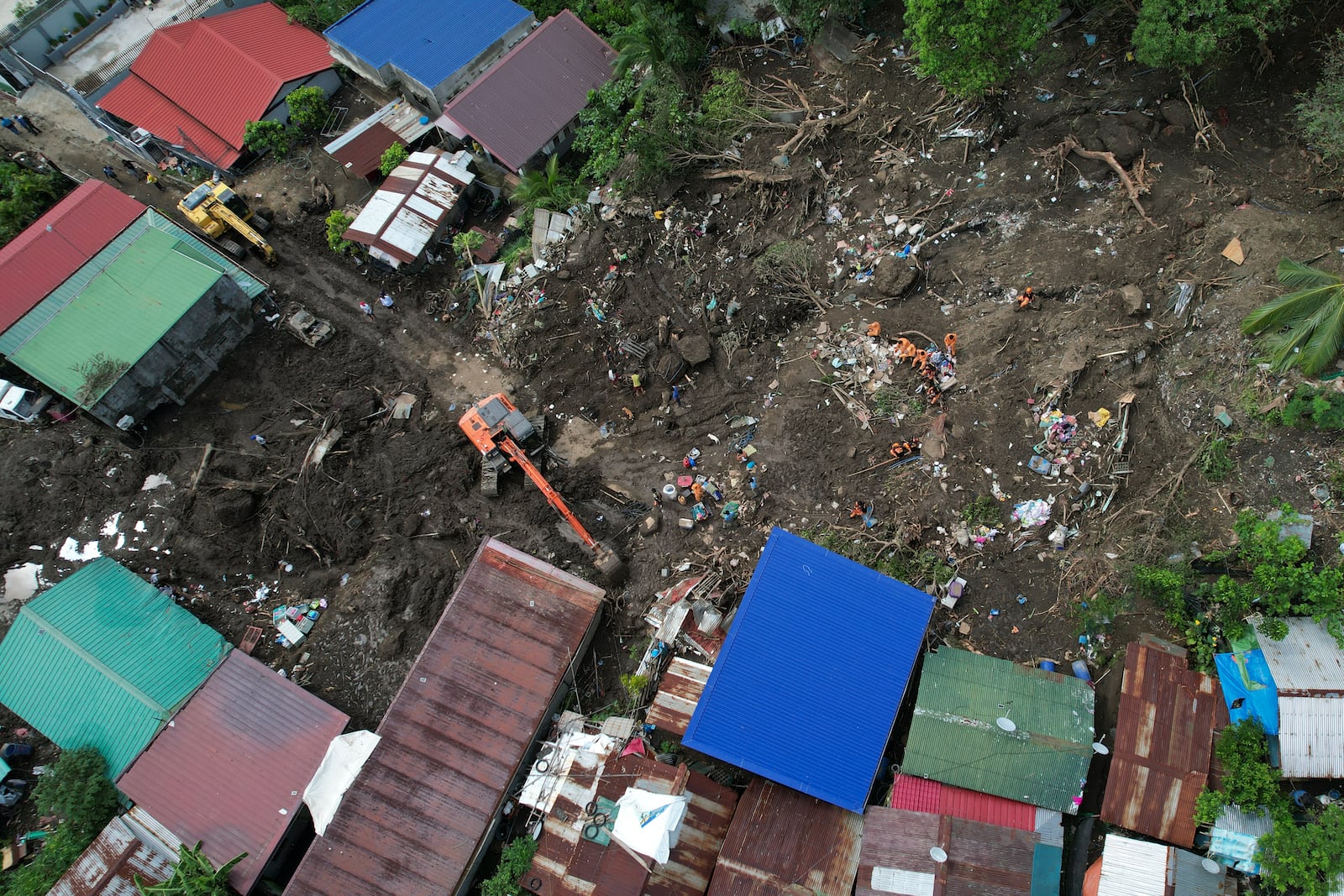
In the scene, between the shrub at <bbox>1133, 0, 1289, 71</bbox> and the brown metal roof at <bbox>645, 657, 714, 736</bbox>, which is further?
the brown metal roof at <bbox>645, 657, 714, 736</bbox>

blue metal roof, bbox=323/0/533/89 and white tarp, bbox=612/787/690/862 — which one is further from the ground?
blue metal roof, bbox=323/0/533/89

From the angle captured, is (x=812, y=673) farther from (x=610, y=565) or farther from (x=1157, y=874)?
(x=1157, y=874)

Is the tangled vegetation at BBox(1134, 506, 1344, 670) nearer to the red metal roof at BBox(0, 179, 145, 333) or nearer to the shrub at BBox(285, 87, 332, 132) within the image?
the shrub at BBox(285, 87, 332, 132)

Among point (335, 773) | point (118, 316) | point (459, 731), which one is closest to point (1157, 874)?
point (459, 731)

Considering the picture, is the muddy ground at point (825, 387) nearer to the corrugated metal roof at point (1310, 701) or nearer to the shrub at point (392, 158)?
the corrugated metal roof at point (1310, 701)

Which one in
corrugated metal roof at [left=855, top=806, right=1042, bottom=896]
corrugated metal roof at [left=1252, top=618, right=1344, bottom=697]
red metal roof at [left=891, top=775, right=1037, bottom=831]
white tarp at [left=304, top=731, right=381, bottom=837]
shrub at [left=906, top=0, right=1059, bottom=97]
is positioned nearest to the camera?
corrugated metal roof at [left=1252, top=618, right=1344, bottom=697]

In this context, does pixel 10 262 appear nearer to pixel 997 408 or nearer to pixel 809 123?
pixel 809 123

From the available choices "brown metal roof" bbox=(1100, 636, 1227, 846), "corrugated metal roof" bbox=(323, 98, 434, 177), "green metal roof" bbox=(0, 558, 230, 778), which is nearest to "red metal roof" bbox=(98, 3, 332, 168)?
"corrugated metal roof" bbox=(323, 98, 434, 177)

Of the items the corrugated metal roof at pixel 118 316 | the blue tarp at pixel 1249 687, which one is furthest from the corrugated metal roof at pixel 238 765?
the blue tarp at pixel 1249 687
